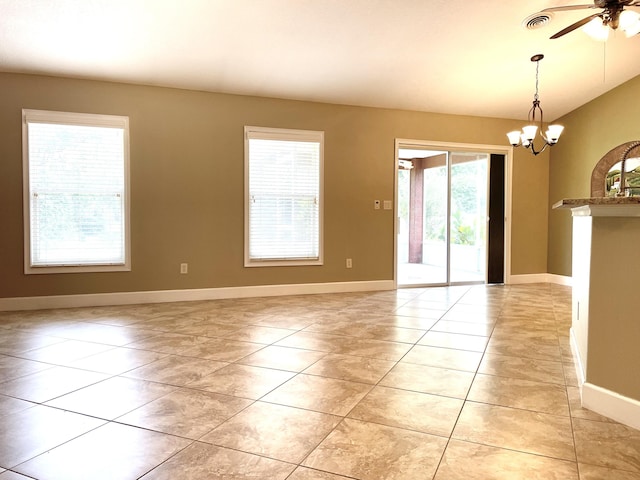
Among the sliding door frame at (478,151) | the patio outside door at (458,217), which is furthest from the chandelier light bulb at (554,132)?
the patio outside door at (458,217)

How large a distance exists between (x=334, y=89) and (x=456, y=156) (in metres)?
2.36

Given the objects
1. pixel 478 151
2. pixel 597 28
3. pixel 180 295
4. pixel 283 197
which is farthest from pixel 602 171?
pixel 180 295

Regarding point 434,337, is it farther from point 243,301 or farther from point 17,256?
point 17,256

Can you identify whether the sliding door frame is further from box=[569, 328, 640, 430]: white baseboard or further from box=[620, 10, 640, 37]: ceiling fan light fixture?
box=[569, 328, 640, 430]: white baseboard

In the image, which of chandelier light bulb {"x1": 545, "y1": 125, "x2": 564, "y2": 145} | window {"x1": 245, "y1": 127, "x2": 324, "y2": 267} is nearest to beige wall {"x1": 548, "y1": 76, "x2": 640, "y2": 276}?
chandelier light bulb {"x1": 545, "y1": 125, "x2": 564, "y2": 145}

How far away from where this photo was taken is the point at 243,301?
509 cm

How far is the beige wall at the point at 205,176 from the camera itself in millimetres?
4551

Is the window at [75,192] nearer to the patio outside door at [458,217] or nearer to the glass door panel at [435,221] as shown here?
the patio outside door at [458,217]

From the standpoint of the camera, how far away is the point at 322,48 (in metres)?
4.29

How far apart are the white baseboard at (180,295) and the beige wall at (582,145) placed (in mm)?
2742

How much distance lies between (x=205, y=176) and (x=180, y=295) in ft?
4.83

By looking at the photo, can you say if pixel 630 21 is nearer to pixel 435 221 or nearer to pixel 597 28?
pixel 597 28

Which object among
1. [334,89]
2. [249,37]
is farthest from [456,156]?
[249,37]

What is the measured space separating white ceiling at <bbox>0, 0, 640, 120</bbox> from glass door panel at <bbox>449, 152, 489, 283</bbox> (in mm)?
1153
